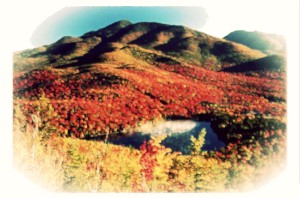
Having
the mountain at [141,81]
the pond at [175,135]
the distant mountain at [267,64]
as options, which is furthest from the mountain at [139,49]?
the pond at [175,135]

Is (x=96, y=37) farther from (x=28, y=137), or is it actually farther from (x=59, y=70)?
(x=28, y=137)

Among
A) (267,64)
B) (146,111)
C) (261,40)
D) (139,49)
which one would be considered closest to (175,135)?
(146,111)

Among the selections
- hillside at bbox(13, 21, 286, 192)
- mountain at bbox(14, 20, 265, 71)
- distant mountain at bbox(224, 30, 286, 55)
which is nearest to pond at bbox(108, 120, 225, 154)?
hillside at bbox(13, 21, 286, 192)

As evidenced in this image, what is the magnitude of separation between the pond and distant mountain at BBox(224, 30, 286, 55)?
1259 millimetres

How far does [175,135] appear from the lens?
234 inches

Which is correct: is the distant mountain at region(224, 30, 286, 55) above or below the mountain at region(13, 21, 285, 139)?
above

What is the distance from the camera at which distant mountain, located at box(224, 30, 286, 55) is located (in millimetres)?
6105

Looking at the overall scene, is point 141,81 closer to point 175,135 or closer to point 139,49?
point 139,49

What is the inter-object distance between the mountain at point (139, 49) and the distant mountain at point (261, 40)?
0.28ft

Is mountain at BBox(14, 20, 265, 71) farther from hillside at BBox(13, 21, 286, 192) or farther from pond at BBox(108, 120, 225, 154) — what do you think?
pond at BBox(108, 120, 225, 154)

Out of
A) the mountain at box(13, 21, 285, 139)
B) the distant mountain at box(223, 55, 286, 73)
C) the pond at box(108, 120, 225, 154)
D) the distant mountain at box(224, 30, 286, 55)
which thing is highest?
the distant mountain at box(224, 30, 286, 55)

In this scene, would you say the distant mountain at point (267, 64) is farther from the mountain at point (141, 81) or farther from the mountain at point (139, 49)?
the mountain at point (139, 49)

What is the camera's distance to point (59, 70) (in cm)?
629

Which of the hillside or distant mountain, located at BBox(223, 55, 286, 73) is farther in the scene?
distant mountain, located at BBox(223, 55, 286, 73)
